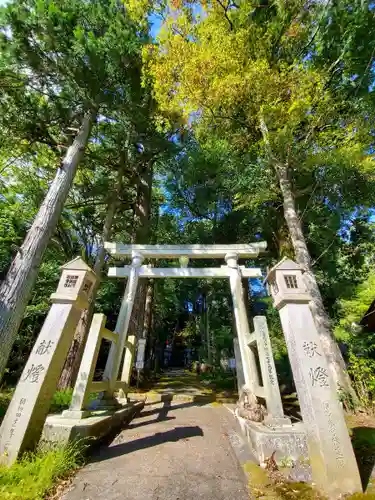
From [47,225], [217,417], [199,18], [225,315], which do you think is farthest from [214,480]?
[225,315]

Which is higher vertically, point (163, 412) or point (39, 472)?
point (163, 412)

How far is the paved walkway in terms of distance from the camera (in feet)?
7.06

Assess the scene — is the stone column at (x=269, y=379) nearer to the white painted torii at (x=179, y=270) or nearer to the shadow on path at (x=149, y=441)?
the shadow on path at (x=149, y=441)

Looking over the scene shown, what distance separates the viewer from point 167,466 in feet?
8.78

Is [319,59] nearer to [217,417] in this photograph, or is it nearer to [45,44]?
[45,44]

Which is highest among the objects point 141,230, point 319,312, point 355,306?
point 141,230

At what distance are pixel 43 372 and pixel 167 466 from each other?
1.86 meters

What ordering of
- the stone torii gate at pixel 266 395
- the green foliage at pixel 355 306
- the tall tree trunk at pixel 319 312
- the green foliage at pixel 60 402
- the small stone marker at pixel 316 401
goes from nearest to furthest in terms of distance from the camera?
the small stone marker at pixel 316 401, the stone torii gate at pixel 266 395, the tall tree trunk at pixel 319 312, the green foliage at pixel 60 402, the green foliage at pixel 355 306

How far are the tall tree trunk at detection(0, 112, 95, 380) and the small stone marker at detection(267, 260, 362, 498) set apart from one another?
464 centimetres

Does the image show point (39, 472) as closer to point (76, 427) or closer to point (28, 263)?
point (76, 427)

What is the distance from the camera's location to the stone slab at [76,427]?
270 cm

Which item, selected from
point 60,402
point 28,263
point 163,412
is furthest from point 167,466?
point 28,263

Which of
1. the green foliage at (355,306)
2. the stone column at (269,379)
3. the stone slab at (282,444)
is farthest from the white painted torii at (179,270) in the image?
the green foliage at (355,306)

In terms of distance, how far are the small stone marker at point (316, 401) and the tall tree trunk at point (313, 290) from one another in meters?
1.03
